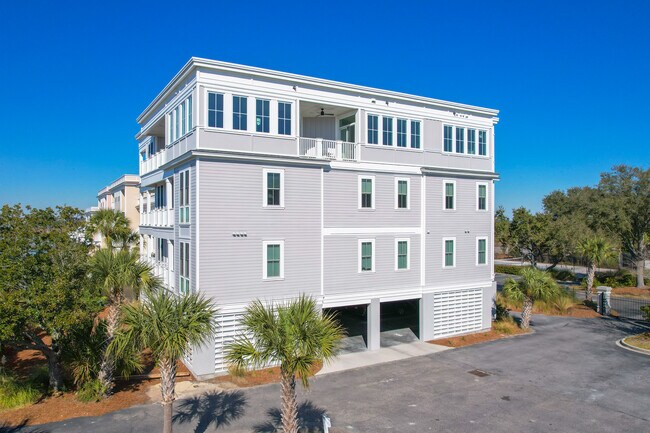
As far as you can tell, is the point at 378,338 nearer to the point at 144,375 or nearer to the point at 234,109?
the point at 144,375

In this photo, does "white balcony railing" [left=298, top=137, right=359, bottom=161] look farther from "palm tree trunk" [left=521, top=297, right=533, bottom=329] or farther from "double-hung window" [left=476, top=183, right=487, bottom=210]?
"palm tree trunk" [left=521, top=297, right=533, bottom=329]

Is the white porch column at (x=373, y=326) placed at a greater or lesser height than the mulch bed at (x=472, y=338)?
greater

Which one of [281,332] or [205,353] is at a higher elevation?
[281,332]

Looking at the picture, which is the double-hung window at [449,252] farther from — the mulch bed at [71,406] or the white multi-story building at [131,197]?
the white multi-story building at [131,197]

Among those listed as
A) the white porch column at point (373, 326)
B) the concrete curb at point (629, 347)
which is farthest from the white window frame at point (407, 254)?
the concrete curb at point (629, 347)

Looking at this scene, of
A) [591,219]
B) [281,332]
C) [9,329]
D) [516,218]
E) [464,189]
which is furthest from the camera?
[591,219]

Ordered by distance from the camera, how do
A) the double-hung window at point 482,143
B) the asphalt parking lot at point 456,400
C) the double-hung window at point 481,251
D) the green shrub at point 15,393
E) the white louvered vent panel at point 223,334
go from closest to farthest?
1. the asphalt parking lot at point 456,400
2. the green shrub at point 15,393
3. the white louvered vent panel at point 223,334
4. the double-hung window at point 481,251
5. the double-hung window at point 482,143

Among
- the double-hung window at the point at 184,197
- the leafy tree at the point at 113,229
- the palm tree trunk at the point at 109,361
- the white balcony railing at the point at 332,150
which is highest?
the white balcony railing at the point at 332,150

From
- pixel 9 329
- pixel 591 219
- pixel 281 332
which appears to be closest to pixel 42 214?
pixel 9 329
